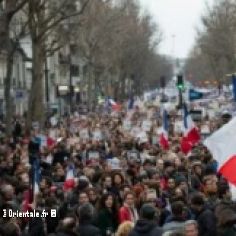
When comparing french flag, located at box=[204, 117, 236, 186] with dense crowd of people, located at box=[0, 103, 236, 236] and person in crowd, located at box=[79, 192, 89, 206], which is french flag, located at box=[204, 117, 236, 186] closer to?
dense crowd of people, located at box=[0, 103, 236, 236]

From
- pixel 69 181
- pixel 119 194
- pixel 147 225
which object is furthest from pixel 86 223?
pixel 69 181

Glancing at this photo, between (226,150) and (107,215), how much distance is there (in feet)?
7.64

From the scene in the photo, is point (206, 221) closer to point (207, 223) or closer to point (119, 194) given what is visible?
point (207, 223)

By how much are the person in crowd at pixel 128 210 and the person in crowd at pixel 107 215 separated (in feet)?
0.40

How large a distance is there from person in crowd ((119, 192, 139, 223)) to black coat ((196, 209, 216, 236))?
1.57 metres

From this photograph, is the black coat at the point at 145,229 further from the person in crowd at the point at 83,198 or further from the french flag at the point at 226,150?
the person in crowd at the point at 83,198

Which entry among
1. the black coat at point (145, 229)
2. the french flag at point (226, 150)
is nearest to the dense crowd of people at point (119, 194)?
the black coat at point (145, 229)

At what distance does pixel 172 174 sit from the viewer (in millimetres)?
17547

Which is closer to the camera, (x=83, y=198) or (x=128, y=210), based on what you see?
(x=128, y=210)

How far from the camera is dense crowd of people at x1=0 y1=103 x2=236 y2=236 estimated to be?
37.3 feet

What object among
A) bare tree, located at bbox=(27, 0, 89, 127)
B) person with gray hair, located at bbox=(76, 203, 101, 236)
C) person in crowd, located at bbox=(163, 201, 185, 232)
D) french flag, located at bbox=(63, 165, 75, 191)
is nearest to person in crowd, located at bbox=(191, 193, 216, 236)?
person in crowd, located at bbox=(163, 201, 185, 232)

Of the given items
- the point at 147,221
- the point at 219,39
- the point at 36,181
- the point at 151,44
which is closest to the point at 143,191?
the point at 36,181

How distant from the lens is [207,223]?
11828 mm

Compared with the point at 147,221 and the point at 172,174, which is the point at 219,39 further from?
the point at 147,221
